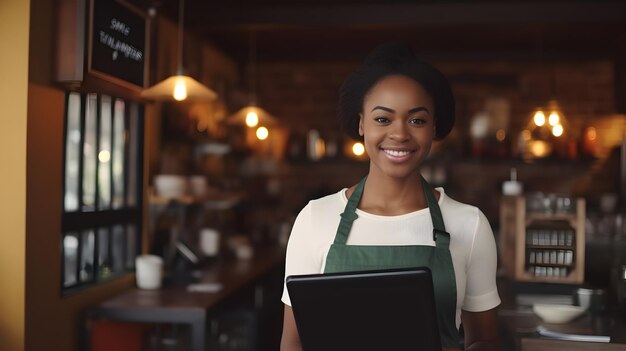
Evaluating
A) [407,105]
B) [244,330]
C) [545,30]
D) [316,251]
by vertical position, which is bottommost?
[244,330]

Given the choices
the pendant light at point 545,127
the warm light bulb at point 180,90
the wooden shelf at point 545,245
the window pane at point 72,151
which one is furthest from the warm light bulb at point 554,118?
the window pane at point 72,151

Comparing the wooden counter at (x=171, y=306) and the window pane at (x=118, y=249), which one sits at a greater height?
the window pane at (x=118, y=249)

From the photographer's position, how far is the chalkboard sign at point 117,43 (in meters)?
3.01

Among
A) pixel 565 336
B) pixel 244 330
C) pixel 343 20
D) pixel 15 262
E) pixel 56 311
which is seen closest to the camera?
pixel 565 336

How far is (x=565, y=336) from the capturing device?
2.48 meters

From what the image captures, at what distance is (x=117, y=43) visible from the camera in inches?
126

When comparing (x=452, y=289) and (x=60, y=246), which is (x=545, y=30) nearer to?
(x=60, y=246)

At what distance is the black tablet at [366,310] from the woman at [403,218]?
0.19 m

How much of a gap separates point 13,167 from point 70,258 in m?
0.68

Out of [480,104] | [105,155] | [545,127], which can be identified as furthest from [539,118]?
[105,155]

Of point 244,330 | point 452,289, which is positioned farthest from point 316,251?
point 244,330

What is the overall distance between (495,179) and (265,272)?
2.99m

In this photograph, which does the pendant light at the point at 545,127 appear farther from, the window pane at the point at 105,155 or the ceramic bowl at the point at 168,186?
the window pane at the point at 105,155

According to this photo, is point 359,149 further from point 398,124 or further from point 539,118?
point 398,124
